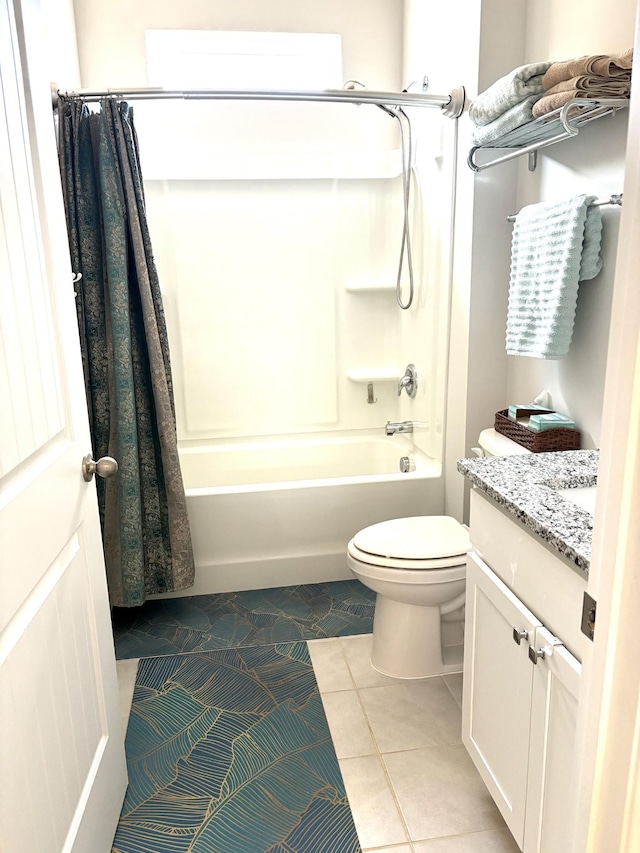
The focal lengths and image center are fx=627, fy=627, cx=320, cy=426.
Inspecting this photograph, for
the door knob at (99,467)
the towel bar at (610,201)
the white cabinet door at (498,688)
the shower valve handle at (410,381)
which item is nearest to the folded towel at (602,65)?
the towel bar at (610,201)

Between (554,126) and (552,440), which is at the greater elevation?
(554,126)

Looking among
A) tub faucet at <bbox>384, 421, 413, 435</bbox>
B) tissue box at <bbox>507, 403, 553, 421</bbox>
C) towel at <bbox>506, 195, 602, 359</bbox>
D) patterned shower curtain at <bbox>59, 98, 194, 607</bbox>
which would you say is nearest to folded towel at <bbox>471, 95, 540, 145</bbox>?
towel at <bbox>506, 195, 602, 359</bbox>

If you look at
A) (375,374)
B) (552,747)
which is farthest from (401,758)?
(375,374)

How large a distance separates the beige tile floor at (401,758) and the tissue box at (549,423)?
756mm

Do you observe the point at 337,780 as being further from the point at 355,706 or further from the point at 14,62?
the point at 14,62

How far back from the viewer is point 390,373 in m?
3.32

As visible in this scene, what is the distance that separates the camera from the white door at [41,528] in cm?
100

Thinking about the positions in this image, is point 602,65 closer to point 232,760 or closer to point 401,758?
point 401,758

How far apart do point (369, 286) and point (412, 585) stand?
177 cm

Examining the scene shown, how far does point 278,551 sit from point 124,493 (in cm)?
74

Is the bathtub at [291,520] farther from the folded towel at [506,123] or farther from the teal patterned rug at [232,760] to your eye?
the folded towel at [506,123]

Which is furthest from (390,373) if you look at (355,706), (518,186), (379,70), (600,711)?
(600,711)

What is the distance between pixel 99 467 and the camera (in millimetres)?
1398

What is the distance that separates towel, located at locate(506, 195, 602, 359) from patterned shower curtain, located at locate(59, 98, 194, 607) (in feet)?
4.20
